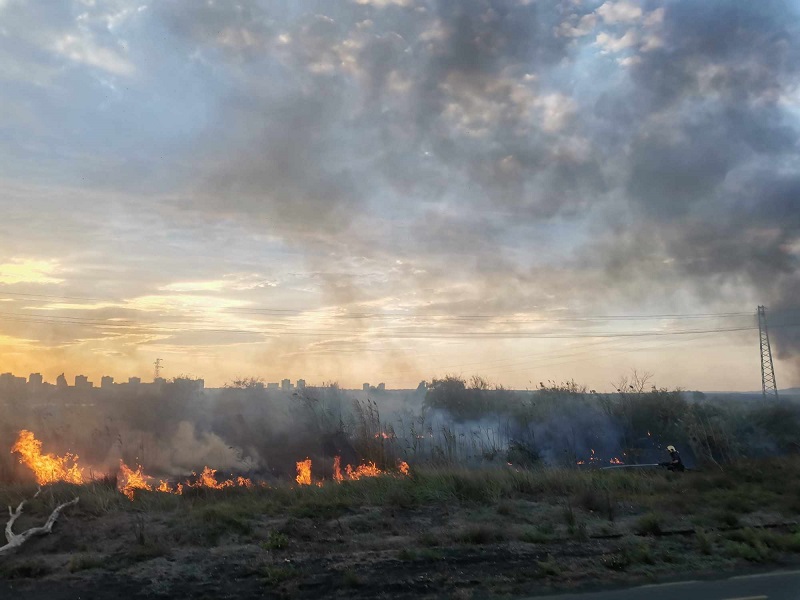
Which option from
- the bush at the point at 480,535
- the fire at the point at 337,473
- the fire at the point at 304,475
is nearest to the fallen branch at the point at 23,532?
the fire at the point at 337,473

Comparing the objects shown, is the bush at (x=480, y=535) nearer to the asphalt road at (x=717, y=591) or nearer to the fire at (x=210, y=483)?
the asphalt road at (x=717, y=591)

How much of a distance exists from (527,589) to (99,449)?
29704 millimetres

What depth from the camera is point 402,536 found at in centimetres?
1073

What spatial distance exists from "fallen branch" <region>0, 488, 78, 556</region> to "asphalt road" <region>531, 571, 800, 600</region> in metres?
7.94

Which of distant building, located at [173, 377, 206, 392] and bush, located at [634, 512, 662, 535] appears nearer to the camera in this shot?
bush, located at [634, 512, 662, 535]

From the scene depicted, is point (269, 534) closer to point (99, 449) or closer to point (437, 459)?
point (437, 459)

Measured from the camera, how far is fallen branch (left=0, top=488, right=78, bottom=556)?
30.4 ft

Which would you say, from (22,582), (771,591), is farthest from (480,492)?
(22,582)

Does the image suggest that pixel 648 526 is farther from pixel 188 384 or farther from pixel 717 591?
pixel 188 384

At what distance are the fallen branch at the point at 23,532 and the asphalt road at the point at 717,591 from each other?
7944 mm

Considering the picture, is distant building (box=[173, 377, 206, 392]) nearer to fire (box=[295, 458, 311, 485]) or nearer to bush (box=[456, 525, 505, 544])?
fire (box=[295, 458, 311, 485])

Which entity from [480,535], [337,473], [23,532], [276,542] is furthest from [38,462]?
[480,535]

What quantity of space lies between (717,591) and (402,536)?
5076 mm

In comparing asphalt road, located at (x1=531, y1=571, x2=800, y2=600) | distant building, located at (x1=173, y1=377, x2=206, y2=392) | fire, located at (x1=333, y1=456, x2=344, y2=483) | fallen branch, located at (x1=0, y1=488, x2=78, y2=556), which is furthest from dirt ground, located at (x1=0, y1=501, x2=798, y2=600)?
distant building, located at (x1=173, y1=377, x2=206, y2=392)
